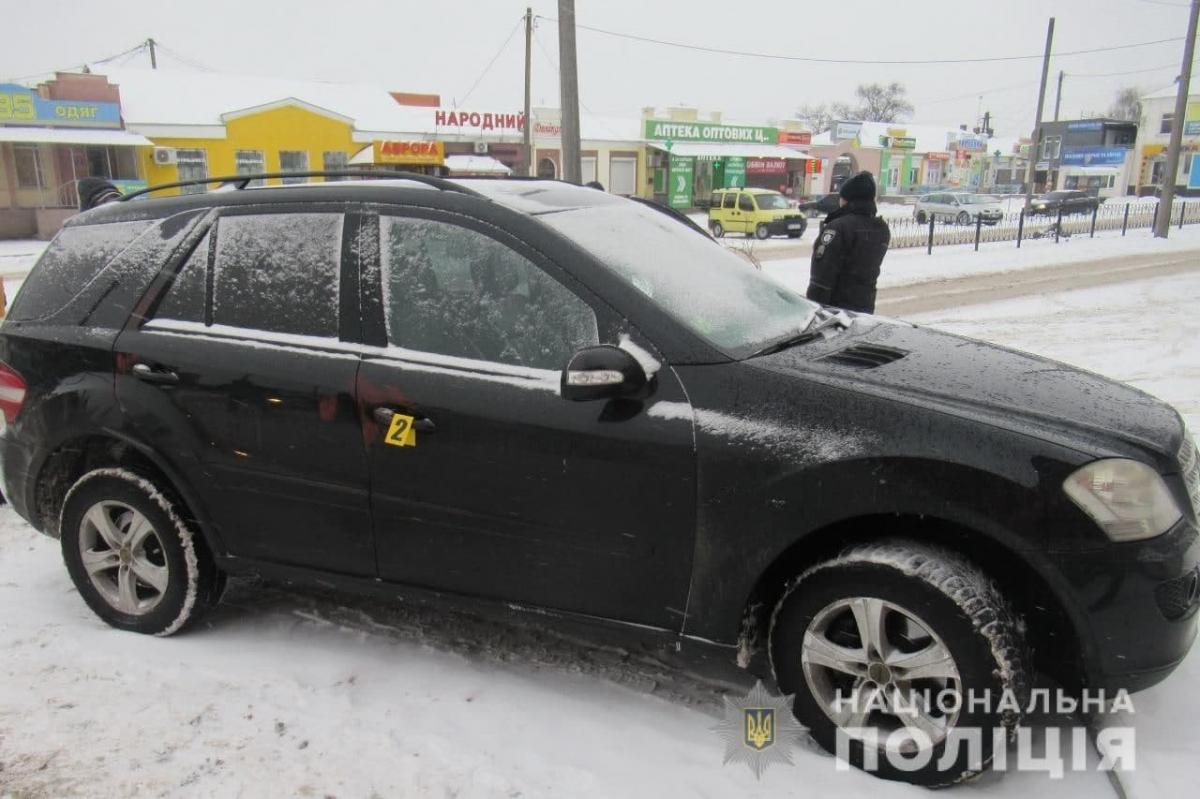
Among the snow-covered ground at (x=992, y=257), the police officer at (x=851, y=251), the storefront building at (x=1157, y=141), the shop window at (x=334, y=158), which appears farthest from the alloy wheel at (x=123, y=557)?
the storefront building at (x=1157, y=141)

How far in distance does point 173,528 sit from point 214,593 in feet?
1.10

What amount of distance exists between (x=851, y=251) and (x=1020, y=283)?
37.0ft

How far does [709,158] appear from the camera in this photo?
45.3 meters

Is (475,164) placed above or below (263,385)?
above

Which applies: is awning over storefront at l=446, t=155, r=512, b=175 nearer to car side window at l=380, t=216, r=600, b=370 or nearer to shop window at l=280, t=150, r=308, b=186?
shop window at l=280, t=150, r=308, b=186

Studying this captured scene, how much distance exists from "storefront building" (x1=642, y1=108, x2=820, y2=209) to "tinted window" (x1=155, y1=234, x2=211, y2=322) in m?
39.9

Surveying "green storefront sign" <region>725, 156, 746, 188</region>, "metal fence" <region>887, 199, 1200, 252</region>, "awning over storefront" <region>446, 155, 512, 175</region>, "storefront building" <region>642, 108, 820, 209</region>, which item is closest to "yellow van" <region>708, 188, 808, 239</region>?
"metal fence" <region>887, 199, 1200, 252</region>

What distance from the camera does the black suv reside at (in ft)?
8.05

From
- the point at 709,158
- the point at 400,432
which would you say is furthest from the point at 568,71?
the point at 709,158

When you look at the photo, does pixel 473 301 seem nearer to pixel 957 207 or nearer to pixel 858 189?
pixel 858 189

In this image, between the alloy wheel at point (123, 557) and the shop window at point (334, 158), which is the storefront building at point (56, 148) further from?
the alloy wheel at point (123, 557)

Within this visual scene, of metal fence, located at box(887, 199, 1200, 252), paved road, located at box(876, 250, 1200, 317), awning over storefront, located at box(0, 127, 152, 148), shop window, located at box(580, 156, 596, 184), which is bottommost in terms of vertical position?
paved road, located at box(876, 250, 1200, 317)

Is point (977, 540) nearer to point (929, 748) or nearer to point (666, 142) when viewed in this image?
point (929, 748)

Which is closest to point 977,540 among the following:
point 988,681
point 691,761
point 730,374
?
point 988,681
